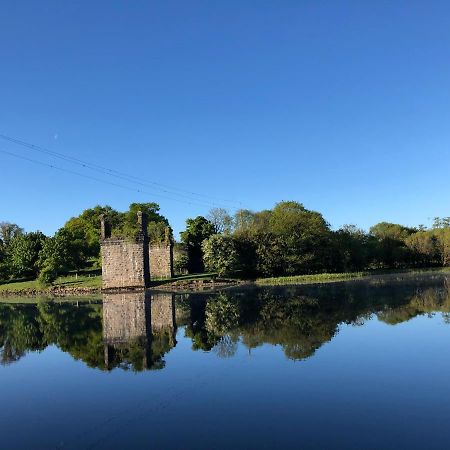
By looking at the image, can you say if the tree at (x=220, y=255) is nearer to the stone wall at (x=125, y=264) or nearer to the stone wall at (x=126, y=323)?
the stone wall at (x=125, y=264)

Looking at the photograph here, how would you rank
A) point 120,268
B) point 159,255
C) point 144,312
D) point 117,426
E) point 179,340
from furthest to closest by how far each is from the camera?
point 159,255, point 120,268, point 144,312, point 179,340, point 117,426

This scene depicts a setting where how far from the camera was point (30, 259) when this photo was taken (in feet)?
266

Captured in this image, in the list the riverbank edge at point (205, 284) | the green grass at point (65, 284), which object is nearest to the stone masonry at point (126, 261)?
the riverbank edge at point (205, 284)

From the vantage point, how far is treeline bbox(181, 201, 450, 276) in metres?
65.8

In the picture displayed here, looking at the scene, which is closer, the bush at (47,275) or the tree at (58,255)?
the bush at (47,275)

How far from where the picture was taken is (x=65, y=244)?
230 ft

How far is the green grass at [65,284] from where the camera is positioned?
212 feet

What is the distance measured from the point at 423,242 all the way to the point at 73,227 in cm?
7264

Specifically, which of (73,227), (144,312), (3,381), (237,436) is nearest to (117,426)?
(237,436)

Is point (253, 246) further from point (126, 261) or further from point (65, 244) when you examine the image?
point (65, 244)

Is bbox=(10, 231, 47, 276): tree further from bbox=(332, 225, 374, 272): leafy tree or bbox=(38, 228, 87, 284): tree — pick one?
bbox=(332, 225, 374, 272): leafy tree

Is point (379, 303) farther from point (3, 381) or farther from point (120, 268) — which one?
point (120, 268)

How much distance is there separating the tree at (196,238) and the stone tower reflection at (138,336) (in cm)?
4281

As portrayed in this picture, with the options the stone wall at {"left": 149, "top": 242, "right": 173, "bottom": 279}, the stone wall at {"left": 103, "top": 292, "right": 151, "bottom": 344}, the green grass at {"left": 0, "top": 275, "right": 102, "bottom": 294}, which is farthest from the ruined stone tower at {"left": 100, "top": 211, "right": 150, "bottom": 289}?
the stone wall at {"left": 103, "top": 292, "right": 151, "bottom": 344}
